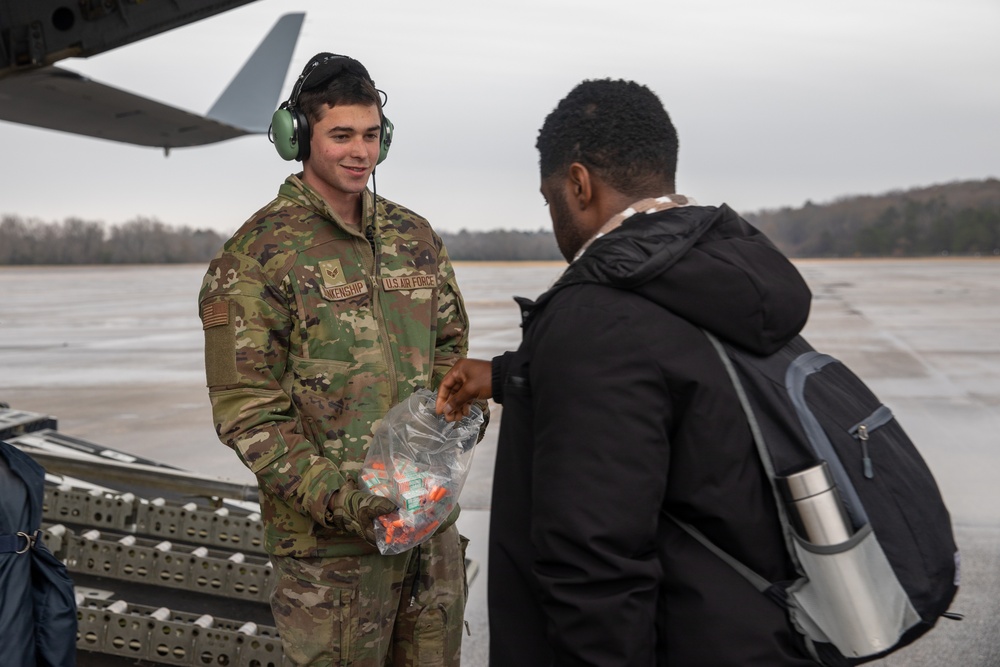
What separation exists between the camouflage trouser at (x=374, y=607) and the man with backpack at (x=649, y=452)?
2.64 ft

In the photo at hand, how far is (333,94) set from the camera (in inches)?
90.4

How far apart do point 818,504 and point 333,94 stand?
1.53 meters

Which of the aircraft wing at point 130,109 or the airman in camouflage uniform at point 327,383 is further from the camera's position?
the aircraft wing at point 130,109

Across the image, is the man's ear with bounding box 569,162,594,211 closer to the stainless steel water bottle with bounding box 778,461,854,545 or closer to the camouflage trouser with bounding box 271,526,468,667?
the stainless steel water bottle with bounding box 778,461,854,545

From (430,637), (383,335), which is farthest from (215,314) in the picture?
(430,637)

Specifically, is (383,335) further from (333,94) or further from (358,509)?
(333,94)

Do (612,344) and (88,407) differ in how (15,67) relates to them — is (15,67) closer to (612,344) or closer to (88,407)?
(612,344)

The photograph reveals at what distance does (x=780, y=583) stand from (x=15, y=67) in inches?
152

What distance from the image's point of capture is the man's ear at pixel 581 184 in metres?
1.54

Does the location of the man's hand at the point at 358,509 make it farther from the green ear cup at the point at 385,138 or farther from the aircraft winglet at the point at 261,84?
the aircraft winglet at the point at 261,84

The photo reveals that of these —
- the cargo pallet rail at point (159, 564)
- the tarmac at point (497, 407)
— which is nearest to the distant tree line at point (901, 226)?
the tarmac at point (497, 407)

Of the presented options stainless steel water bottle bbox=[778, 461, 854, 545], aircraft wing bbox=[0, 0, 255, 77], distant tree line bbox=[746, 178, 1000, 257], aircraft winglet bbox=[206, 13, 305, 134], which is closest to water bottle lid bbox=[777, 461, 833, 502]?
stainless steel water bottle bbox=[778, 461, 854, 545]

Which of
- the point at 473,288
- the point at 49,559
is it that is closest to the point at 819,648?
the point at 49,559

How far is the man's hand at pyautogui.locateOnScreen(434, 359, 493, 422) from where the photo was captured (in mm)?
1937
